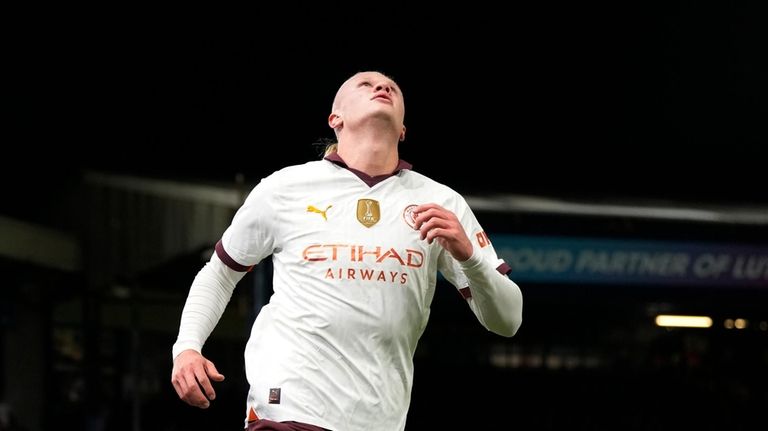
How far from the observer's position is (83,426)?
11.8m

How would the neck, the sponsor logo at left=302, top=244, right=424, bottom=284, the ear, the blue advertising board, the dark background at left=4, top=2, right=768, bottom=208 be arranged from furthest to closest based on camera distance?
the blue advertising board, the dark background at left=4, top=2, right=768, bottom=208, the ear, the neck, the sponsor logo at left=302, top=244, right=424, bottom=284

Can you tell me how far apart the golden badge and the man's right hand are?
0.60 meters

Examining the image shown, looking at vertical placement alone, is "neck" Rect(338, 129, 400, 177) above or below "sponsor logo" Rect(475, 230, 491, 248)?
above

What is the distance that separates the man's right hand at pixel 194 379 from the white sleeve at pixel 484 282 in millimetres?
740

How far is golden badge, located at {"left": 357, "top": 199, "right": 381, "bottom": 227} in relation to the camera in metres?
3.61

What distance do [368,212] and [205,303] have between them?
21.9 inches

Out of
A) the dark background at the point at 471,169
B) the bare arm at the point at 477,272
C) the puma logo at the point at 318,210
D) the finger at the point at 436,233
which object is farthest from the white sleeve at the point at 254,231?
the dark background at the point at 471,169

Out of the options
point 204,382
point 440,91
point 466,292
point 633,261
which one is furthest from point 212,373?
point 633,261

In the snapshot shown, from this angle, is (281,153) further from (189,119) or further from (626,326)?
(626,326)

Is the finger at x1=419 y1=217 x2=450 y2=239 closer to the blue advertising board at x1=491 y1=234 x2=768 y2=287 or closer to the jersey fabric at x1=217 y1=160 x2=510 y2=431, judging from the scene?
the jersey fabric at x1=217 y1=160 x2=510 y2=431

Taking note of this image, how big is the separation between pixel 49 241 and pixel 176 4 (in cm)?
343

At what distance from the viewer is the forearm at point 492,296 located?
11.3ft

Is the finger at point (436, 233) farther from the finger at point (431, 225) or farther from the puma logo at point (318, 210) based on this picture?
the puma logo at point (318, 210)

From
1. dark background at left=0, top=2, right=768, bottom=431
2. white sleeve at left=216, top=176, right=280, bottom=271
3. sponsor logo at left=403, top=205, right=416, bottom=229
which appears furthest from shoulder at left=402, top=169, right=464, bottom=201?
dark background at left=0, top=2, right=768, bottom=431
